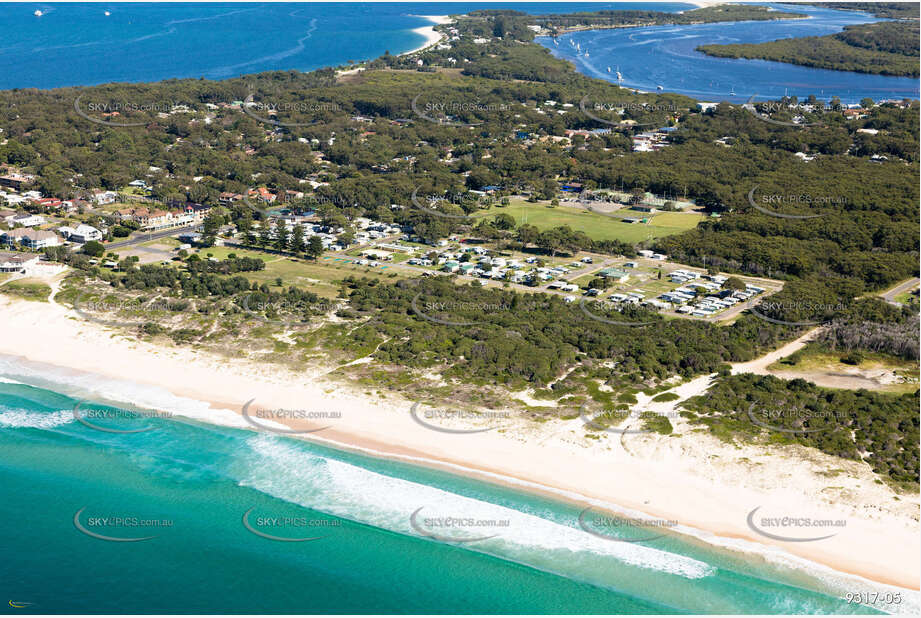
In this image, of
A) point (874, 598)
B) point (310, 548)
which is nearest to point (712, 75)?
point (874, 598)

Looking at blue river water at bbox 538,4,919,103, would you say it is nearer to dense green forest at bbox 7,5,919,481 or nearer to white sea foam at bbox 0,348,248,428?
dense green forest at bbox 7,5,919,481

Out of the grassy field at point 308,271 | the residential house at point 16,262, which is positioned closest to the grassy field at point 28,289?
the residential house at point 16,262

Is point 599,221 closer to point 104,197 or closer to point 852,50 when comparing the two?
point 104,197

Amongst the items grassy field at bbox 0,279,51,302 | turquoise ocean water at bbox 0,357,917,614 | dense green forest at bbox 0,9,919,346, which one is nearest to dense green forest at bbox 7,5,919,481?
dense green forest at bbox 0,9,919,346

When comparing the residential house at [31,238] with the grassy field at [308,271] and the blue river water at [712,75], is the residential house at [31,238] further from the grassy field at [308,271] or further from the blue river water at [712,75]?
the blue river water at [712,75]

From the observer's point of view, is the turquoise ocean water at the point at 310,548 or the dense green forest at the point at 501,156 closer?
Result: the turquoise ocean water at the point at 310,548

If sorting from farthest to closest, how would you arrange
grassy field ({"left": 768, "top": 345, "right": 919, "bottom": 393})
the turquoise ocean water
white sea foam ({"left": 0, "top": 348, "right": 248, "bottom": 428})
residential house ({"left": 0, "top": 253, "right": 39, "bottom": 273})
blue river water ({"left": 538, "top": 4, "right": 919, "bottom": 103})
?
1. blue river water ({"left": 538, "top": 4, "right": 919, "bottom": 103})
2. residential house ({"left": 0, "top": 253, "right": 39, "bottom": 273})
3. grassy field ({"left": 768, "top": 345, "right": 919, "bottom": 393})
4. white sea foam ({"left": 0, "top": 348, "right": 248, "bottom": 428})
5. the turquoise ocean water

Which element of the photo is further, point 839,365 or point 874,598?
point 839,365
